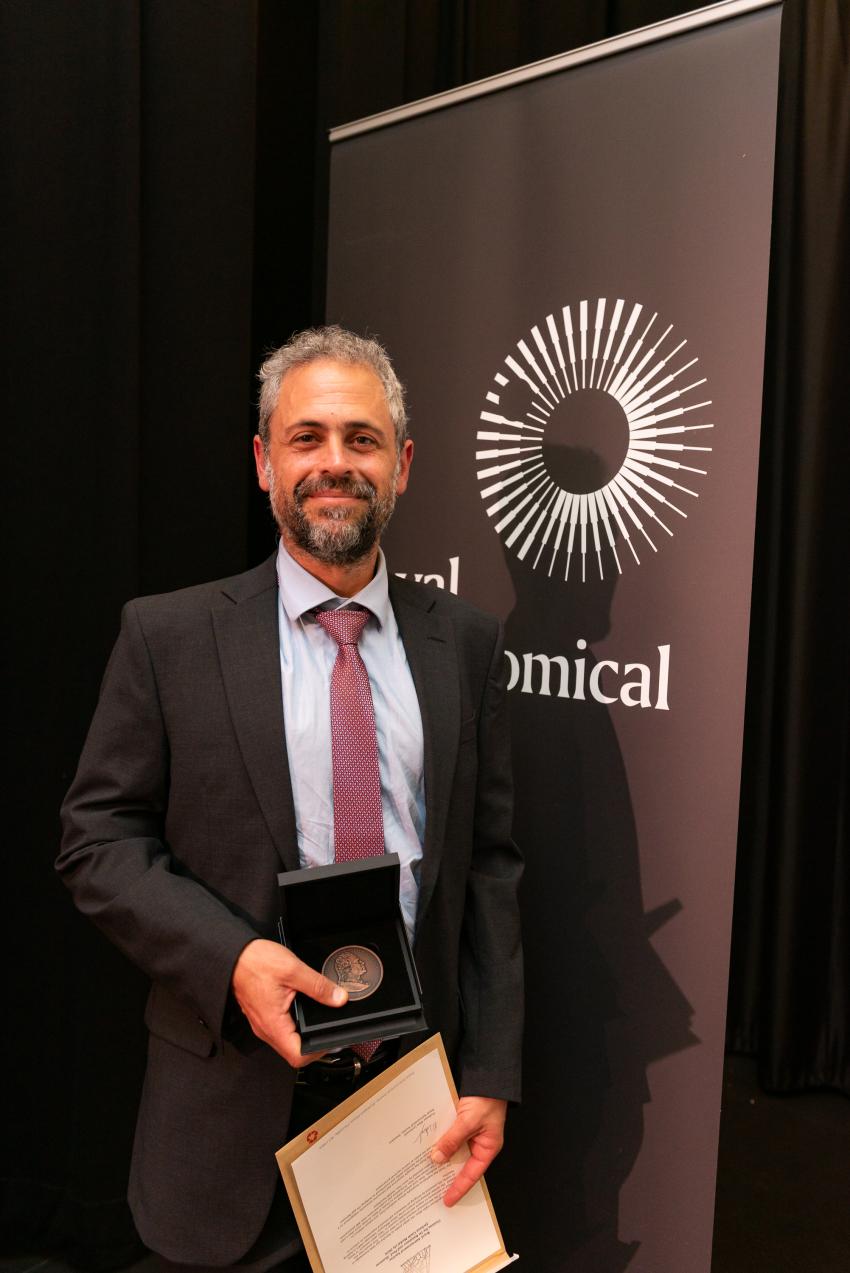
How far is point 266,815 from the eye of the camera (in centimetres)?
131

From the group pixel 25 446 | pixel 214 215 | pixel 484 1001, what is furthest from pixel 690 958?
pixel 214 215

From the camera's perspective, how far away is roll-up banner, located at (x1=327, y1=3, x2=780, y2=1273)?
1740mm

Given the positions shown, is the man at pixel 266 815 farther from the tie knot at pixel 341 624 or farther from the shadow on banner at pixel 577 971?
the shadow on banner at pixel 577 971

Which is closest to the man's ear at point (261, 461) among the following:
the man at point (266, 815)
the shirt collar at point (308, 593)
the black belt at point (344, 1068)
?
the man at point (266, 815)

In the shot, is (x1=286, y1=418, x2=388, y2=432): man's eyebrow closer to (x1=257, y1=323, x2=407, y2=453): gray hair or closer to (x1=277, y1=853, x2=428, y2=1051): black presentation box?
(x1=257, y1=323, x2=407, y2=453): gray hair

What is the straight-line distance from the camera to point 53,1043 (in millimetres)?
2277

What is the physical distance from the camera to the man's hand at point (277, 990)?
1149mm

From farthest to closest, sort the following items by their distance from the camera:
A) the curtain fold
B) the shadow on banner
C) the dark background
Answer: the curtain fold < the dark background < the shadow on banner

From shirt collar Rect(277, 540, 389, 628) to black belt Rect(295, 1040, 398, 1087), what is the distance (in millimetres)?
616

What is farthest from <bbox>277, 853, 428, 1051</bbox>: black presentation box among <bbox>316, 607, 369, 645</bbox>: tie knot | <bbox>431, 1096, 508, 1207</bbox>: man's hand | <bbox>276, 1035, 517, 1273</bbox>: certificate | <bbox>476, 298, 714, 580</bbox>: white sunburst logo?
<bbox>476, 298, 714, 580</bbox>: white sunburst logo

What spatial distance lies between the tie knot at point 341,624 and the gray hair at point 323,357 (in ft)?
0.98

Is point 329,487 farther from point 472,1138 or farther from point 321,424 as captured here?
point 472,1138

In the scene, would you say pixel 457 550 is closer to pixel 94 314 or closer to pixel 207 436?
pixel 207 436

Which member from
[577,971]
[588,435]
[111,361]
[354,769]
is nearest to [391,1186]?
[354,769]
